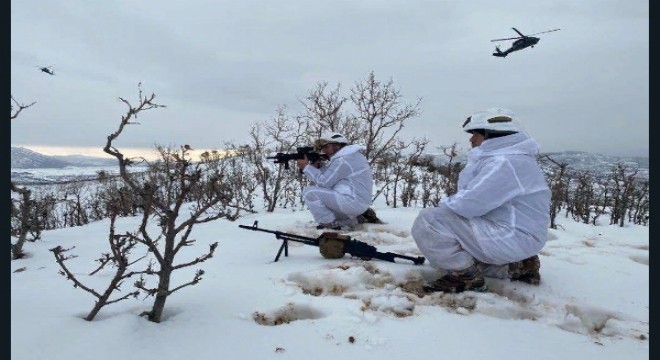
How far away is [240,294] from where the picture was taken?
2838 millimetres

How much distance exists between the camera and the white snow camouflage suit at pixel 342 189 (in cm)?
543

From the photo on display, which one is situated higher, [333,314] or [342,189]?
[342,189]

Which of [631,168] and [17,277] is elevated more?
[631,168]

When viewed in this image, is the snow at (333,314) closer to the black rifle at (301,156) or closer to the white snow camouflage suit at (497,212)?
the white snow camouflage suit at (497,212)

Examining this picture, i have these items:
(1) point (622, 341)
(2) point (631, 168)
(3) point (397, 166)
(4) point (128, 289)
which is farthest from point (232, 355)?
(2) point (631, 168)

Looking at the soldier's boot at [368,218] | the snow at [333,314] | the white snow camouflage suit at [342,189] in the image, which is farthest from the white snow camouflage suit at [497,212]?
the soldier's boot at [368,218]

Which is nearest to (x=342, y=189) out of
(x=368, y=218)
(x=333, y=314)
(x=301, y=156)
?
(x=368, y=218)

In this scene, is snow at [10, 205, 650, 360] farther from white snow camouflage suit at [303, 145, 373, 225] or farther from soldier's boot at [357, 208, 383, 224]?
soldier's boot at [357, 208, 383, 224]

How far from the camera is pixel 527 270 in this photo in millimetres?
3328

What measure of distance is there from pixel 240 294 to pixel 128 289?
829 millimetres

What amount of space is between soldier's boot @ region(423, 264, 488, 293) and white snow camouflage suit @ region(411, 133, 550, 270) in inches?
2.5

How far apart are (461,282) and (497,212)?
60cm

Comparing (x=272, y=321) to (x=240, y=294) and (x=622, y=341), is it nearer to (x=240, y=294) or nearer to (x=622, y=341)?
(x=240, y=294)

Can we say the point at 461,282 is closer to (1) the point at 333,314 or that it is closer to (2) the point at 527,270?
(2) the point at 527,270
